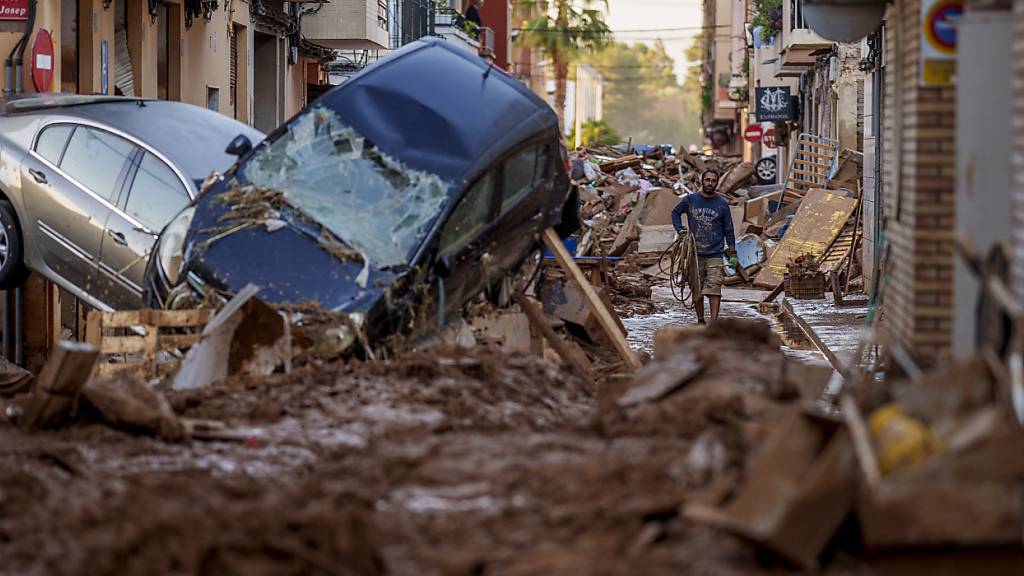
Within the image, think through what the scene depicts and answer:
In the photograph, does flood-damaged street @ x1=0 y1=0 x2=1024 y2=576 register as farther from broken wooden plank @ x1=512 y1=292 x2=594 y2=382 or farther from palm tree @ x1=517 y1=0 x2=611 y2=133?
palm tree @ x1=517 y1=0 x2=611 y2=133

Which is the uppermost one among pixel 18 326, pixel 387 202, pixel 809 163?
pixel 387 202

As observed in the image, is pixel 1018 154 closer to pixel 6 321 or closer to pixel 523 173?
pixel 523 173

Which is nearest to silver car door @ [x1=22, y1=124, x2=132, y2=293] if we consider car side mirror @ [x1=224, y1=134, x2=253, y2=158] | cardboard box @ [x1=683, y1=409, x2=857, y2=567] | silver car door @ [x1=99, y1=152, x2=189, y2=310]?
silver car door @ [x1=99, y1=152, x2=189, y2=310]

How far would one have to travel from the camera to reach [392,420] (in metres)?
8.62

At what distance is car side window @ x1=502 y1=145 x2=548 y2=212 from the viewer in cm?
1167

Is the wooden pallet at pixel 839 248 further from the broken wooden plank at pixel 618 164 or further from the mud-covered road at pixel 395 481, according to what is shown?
the broken wooden plank at pixel 618 164

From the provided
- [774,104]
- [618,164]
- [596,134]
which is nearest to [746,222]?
[618,164]

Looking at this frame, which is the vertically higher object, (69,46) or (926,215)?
(69,46)

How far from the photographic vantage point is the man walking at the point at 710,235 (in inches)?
704

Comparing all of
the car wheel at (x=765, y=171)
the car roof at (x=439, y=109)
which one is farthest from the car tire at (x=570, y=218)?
the car wheel at (x=765, y=171)

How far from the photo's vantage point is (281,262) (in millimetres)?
10484

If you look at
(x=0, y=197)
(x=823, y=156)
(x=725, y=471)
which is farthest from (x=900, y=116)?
(x=823, y=156)

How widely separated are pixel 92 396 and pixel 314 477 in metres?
1.67

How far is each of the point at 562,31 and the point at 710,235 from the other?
55051 millimetres
